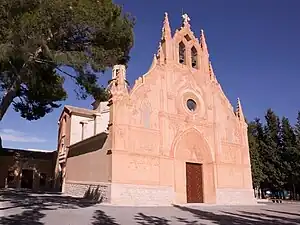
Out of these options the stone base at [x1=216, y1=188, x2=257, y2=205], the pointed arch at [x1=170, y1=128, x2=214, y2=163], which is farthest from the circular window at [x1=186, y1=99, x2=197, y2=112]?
the stone base at [x1=216, y1=188, x2=257, y2=205]

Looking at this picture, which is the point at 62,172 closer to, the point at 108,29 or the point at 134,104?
the point at 134,104

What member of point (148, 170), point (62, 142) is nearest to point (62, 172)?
point (62, 142)

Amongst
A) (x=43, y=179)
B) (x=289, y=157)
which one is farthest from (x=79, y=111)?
(x=289, y=157)

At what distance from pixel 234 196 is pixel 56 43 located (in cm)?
1663

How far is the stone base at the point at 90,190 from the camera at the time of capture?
1820 cm

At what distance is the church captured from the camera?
61.2 ft

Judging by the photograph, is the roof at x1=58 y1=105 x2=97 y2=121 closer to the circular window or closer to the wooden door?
the circular window

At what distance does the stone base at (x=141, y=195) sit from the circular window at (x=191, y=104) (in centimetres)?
606

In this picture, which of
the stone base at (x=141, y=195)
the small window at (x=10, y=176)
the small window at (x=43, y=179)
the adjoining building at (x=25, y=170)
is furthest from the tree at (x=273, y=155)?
the small window at (x=10, y=176)

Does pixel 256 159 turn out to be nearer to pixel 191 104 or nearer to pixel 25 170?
pixel 191 104

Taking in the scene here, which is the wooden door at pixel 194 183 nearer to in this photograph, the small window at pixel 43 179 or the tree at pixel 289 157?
the tree at pixel 289 157

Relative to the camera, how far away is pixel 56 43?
13336 millimetres

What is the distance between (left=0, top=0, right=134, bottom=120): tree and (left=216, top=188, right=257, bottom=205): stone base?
12.4m

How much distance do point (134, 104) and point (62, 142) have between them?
1439cm
